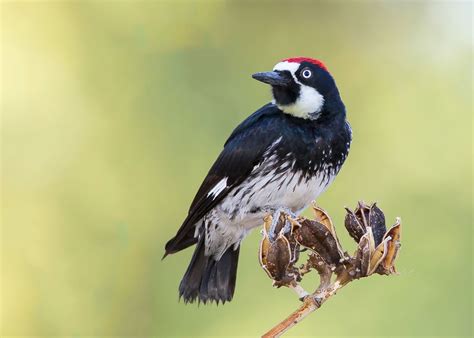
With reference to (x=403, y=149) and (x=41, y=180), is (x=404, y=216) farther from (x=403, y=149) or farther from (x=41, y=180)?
(x=41, y=180)

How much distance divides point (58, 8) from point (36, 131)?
0.92 meters

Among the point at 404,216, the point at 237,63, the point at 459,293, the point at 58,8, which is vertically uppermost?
the point at 58,8

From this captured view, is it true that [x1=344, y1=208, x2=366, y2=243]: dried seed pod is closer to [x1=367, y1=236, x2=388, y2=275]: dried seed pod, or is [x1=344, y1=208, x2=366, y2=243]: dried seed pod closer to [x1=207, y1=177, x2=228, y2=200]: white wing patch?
[x1=367, y1=236, x2=388, y2=275]: dried seed pod

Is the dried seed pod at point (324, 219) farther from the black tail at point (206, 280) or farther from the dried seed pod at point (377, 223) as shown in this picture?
the black tail at point (206, 280)

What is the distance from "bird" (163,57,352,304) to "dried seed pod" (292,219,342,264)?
3.09 feet

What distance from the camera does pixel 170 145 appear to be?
5820mm

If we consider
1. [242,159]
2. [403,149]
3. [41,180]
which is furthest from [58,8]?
[242,159]

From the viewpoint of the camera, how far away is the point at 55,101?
611 centimetres

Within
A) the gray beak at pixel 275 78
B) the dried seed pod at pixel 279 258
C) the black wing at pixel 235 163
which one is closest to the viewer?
the dried seed pod at pixel 279 258

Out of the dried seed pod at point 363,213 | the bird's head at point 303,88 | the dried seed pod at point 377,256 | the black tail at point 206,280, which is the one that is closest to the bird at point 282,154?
the bird's head at point 303,88

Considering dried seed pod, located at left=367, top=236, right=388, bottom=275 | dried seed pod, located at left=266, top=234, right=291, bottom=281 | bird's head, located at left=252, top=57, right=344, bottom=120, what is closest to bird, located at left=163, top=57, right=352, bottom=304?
bird's head, located at left=252, top=57, right=344, bottom=120

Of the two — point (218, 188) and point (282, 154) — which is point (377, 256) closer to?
point (282, 154)

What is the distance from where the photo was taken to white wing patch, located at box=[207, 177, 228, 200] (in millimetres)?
3735

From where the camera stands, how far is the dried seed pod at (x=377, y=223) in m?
2.59
